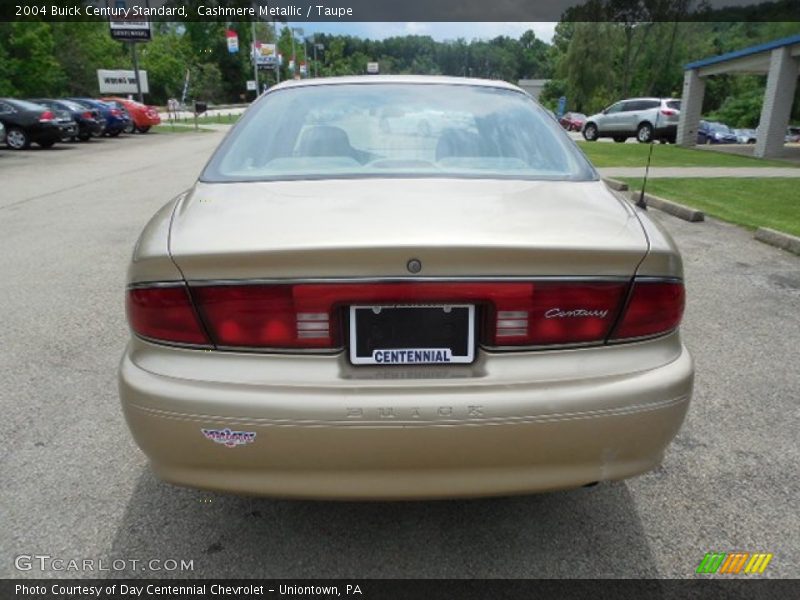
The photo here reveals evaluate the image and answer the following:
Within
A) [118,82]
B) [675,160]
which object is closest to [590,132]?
[675,160]

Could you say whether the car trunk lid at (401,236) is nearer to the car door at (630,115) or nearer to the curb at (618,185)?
the curb at (618,185)

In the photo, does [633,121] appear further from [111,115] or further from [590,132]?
[111,115]

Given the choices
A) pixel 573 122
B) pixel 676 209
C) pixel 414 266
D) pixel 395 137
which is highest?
pixel 395 137

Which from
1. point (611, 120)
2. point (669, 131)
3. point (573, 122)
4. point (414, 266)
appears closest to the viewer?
point (414, 266)

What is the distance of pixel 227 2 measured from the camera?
272 feet

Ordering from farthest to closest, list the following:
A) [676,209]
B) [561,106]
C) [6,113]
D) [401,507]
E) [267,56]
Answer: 1. [267,56]
2. [561,106]
3. [6,113]
4. [676,209]
5. [401,507]

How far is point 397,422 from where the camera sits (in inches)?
71.2

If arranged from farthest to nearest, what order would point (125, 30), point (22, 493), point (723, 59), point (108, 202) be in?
point (125, 30)
point (723, 59)
point (108, 202)
point (22, 493)

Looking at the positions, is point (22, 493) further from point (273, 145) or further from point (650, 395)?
point (650, 395)

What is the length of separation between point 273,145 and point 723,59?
2397 centimetres

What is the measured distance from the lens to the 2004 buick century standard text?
1813mm

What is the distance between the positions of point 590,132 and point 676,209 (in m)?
21.9

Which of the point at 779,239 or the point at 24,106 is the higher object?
the point at 24,106

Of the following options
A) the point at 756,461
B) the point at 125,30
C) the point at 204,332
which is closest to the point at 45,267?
the point at 204,332
